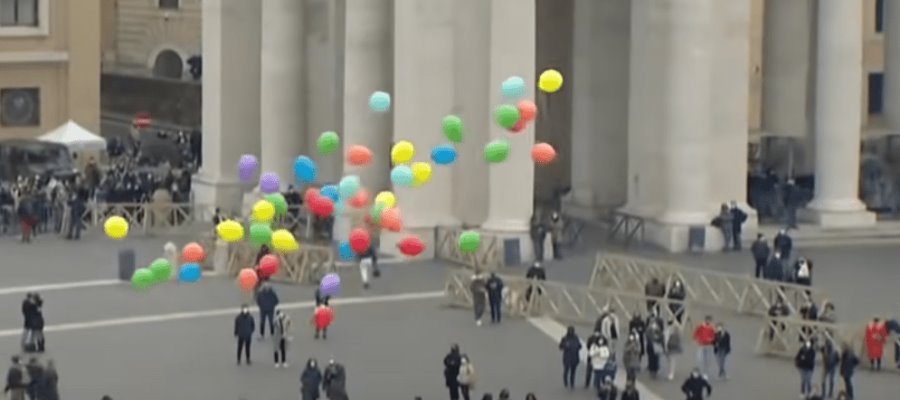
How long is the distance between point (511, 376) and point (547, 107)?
87.4 feet

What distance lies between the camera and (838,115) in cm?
6469

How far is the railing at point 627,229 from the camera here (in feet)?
207

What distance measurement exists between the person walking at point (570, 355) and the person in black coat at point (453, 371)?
7.65ft

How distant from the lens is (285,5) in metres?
67.7

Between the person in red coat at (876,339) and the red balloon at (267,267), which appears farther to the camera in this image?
the red balloon at (267,267)

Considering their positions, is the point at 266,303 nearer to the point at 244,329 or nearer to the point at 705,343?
the point at 244,329

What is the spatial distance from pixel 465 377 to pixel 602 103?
25775mm

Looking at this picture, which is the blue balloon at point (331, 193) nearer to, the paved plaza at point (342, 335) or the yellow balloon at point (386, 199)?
the yellow balloon at point (386, 199)

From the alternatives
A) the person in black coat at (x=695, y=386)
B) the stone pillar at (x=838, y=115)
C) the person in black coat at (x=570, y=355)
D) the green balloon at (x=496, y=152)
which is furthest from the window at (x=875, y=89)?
the person in black coat at (x=695, y=386)

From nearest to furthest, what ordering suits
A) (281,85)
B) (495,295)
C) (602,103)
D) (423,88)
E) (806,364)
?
(806,364)
(495,295)
(423,88)
(602,103)
(281,85)

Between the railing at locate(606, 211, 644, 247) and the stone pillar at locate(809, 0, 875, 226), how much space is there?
5.05 metres

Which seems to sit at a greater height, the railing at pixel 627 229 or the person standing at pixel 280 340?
the railing at pixel 627 229

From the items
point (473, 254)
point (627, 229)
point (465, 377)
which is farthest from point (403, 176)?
point (627, 229)

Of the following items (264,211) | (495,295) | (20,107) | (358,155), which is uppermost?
(20,107)
